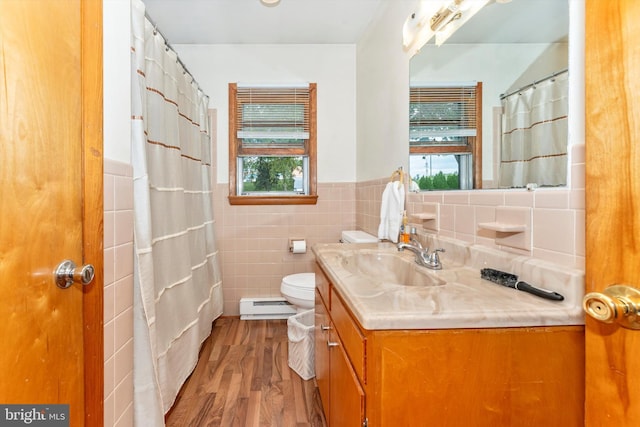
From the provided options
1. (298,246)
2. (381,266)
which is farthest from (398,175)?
(298,246)

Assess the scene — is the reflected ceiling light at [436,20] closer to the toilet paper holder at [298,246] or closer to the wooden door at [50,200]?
the wooden door at [50,200]

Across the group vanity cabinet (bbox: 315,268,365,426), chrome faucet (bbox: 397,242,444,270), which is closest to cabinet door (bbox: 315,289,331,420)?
vanity cabinet (bbox: 315,268,365,426)

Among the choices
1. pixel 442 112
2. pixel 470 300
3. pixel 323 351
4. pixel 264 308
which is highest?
pixel 442 112

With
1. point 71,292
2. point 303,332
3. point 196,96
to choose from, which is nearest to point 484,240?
point 303,332

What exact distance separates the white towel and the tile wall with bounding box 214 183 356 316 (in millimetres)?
1079

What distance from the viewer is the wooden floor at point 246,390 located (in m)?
1.56

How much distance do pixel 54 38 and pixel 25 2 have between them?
97 millimetres

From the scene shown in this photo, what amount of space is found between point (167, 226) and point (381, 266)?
1.12 m

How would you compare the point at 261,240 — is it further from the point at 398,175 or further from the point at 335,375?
the point at 335,375

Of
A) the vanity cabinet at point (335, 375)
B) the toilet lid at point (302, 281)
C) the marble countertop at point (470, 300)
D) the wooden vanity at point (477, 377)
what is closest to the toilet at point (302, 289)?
the toilet lid at point (302, 281)

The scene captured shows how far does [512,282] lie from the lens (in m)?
0.91

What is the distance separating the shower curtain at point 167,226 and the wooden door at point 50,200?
0.96ft

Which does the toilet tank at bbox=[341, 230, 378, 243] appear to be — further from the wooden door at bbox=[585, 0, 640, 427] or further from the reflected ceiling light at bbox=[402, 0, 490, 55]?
the wooden door at bbox=[585, 0, 640, 427]

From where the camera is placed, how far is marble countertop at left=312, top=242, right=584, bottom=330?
2.32 feet
